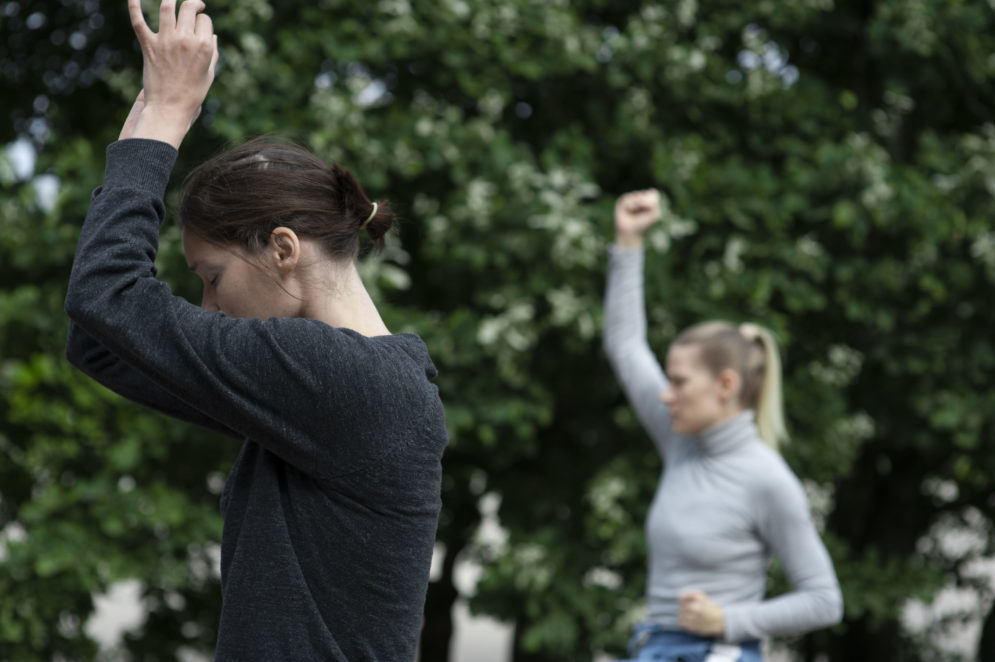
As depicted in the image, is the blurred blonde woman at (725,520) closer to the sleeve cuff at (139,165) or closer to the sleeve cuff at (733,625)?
the sleeve cuff at (733,625)

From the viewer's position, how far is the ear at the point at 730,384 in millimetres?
2932

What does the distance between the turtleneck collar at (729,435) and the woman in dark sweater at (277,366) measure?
61.4 inches

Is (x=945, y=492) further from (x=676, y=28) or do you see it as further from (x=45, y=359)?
(x=45, y=359)

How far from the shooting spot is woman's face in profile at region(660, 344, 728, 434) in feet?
9.53

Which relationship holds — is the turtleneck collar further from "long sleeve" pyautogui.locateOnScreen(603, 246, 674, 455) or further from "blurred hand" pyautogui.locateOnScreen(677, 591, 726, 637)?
"blurred hand" pyautogui.locateOnScreen(677, 591, 726, 637)

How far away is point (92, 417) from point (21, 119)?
1.65 m

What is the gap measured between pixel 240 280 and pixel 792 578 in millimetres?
1822

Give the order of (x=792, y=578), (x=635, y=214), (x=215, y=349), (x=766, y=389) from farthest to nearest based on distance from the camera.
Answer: (x=635, y=214) < (x=766, y=389) < (x=792, y=578) < (x=215, y=349)

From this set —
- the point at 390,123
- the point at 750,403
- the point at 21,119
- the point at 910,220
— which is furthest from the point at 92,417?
the point at 910,220

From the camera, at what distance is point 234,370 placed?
4.20 ft

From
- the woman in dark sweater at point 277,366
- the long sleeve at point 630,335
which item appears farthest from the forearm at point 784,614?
the woman in dark sweater at point 277,366

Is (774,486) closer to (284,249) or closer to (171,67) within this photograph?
(284,249)

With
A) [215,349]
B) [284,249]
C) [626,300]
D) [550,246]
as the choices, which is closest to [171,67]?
[284,249]

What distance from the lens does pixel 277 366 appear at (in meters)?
1.29
